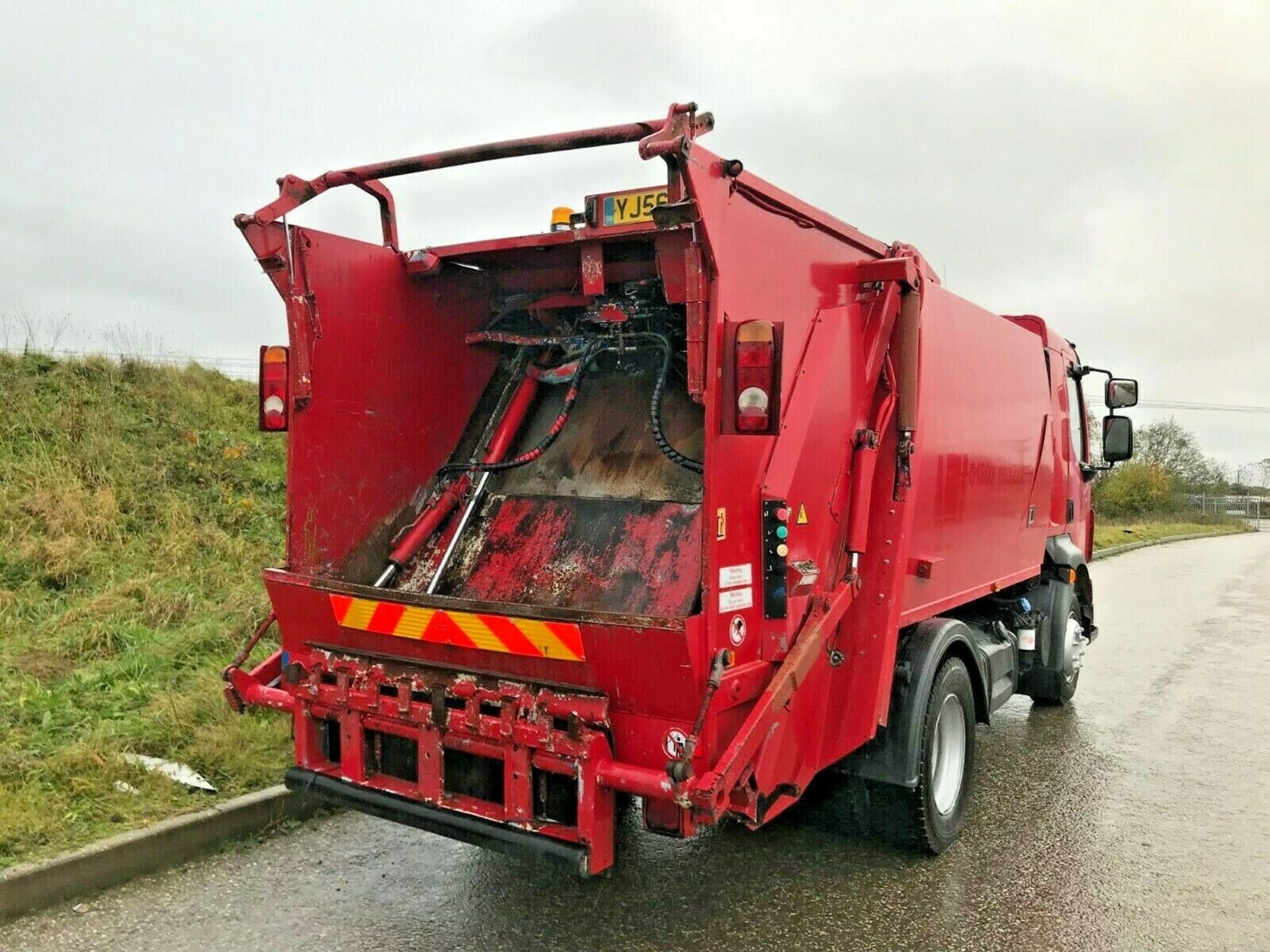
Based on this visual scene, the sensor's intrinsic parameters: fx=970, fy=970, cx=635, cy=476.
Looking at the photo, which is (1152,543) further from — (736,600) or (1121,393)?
(736,600)

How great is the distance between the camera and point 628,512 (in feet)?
12.6

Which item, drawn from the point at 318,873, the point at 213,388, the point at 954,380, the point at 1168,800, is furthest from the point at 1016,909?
the point at 213,388

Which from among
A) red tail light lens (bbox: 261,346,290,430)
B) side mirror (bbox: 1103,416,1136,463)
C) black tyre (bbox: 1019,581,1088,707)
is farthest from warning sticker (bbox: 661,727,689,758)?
side mirror (bbox: 1103,416,1136,463)

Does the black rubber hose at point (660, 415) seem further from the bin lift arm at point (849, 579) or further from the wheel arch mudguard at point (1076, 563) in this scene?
the wheel arch mudguard at point (1076, 563)

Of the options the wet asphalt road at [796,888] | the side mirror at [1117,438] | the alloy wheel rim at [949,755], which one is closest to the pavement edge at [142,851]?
the wet asphalt road at [796,888]

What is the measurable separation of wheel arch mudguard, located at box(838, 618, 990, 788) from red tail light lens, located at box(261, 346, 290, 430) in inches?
102

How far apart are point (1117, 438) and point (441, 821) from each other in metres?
5.77

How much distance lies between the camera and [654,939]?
334 cm

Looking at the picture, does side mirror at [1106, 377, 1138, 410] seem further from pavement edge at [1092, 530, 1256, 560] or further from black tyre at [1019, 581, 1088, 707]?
pavement edge at [1092, 530, 1256, 560]

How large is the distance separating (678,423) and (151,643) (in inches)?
148

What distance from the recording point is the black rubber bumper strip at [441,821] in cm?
292

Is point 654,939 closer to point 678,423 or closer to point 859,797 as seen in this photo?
point 859,797

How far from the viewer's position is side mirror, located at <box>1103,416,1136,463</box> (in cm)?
694

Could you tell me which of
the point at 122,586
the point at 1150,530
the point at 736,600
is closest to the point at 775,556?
the point at 736,600
